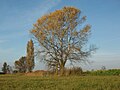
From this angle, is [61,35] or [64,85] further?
[61,35]

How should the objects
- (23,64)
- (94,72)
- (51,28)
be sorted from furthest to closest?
1. (23,64)
2. (94,72)
3. (51,28)

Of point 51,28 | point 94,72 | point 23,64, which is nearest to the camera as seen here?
point 51,28

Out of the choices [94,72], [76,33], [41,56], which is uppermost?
[76,33]

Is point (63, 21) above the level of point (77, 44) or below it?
above

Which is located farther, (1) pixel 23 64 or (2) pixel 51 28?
(1) pixel 23 64

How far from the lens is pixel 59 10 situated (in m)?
41.3

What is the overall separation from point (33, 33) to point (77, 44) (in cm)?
867

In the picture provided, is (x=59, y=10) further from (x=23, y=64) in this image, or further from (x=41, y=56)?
(x=23, y=64)

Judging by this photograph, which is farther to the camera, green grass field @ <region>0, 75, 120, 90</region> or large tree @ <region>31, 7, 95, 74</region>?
large tree @ <region>31, 7, 95, 74</region>

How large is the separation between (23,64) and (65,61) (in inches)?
1935

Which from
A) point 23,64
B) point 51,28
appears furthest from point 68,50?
point 23,64

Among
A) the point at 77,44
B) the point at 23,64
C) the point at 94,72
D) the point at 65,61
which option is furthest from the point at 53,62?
the point at 23,64

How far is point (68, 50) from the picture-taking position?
41.9 meters

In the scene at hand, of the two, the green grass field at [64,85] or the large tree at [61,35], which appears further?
the large tree at [61,35]
